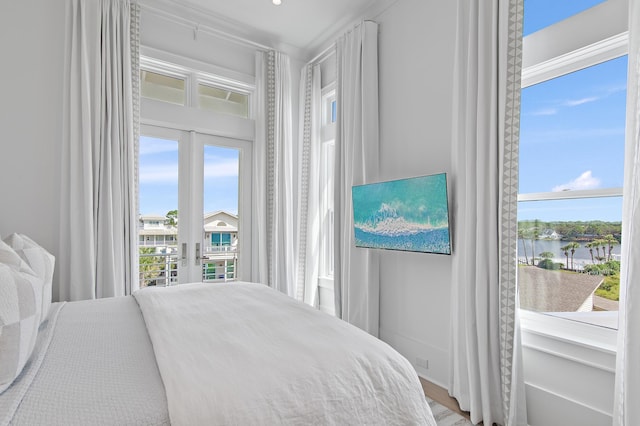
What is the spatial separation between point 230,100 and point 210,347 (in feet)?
10.4

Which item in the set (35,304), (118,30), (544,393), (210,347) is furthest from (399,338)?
(118,30)

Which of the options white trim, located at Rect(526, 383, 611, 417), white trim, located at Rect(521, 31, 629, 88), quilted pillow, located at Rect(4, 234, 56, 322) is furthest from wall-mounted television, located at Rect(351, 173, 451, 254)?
quilted pillow, located at Rect(4, 234, 56, 322)

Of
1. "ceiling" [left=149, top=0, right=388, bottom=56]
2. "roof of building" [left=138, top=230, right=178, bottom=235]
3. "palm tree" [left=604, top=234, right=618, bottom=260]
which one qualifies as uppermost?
"ceiling" [left=149, top=0, right=388, bottom=56]

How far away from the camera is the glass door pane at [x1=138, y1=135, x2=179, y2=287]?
10.8 ft

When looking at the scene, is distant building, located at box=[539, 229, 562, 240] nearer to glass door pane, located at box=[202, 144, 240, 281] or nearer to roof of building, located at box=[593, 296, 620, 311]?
roof of building, located at box=[593, 296, 620, 311]

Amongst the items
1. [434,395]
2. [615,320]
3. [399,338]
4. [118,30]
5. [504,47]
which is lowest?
[434,395]

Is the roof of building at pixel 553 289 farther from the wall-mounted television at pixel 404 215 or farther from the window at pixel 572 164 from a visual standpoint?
the wall-mounted television at pixel 404 215

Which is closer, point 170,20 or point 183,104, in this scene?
point 170,20

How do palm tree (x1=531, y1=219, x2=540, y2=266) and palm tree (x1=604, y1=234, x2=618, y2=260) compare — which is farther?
palm tree (x1=531, y1=219, x2=540, y2=266)

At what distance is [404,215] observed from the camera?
2633mm

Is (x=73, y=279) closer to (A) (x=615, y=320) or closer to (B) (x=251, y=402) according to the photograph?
(B) (x=251, y=402)

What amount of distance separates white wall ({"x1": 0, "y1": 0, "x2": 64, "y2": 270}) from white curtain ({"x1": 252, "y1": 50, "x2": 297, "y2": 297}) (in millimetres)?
1766

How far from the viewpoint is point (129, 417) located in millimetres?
854

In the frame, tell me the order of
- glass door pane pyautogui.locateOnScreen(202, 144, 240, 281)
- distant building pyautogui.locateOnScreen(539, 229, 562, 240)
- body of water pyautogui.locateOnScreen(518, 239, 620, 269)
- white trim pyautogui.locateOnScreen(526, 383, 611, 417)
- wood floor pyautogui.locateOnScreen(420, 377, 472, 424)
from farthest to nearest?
glass door pane pyautogui.locateOnScreen(202, 144, 240, 281), wood floor pyautogui.locateOnScreen(420, 377, 472, 424), distant building pyautogui.locateOnScreen(539, 229, 562, 240), body of water pyautogui.locateOnScreen(518, 239, 620, 269), white trim pyautogui.locateOnScreen(526, 383, 611, 417)
